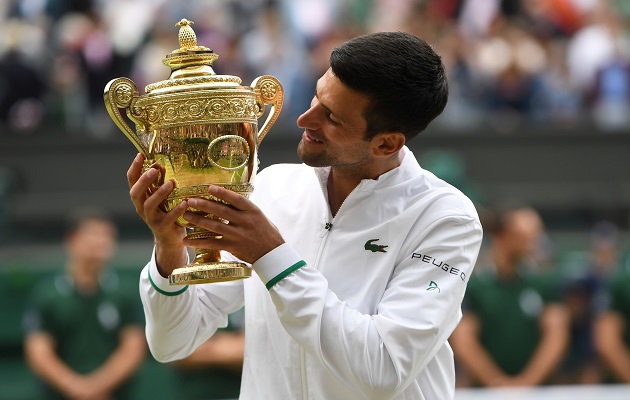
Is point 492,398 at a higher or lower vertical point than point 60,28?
lower

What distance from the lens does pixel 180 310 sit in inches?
118

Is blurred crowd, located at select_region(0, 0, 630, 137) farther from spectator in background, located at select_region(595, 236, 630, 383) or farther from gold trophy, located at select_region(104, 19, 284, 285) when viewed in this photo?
gold trophy, located at select_region(104, 19, 284, 285)

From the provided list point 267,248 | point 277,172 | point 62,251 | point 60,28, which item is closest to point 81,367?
point 62,251

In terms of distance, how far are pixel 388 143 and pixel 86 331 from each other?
171 inches

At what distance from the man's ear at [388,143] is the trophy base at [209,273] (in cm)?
47

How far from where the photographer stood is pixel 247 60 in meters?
10.7

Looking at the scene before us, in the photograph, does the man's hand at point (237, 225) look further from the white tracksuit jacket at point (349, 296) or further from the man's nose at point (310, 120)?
the man's nose at point (310, 120)

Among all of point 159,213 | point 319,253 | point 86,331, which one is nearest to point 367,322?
point 319,253

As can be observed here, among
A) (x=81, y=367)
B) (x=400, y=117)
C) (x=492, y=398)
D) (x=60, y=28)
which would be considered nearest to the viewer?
(x=400, y=117)

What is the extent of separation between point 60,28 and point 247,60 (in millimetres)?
1977

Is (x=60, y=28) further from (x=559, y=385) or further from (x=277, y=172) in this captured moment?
(x=277, y=172)

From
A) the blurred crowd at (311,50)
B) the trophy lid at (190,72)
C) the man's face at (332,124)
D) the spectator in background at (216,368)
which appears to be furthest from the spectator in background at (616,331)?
the trophy lid at (190,72)

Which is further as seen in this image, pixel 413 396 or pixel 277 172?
pixel 277 172

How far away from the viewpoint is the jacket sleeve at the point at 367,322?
2.71 metres
